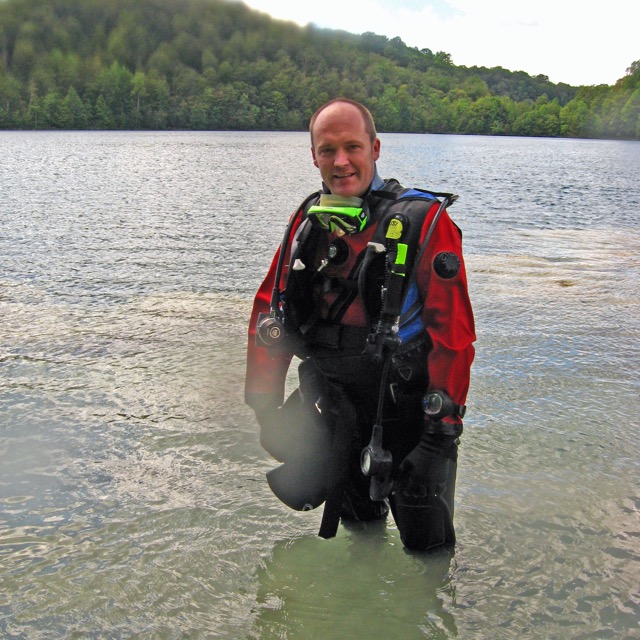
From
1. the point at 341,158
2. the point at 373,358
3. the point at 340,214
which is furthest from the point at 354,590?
the point at 341,158

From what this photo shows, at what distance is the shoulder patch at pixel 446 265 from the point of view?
271cm

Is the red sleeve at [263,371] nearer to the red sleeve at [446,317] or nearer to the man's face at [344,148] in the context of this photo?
the man's face at [344,148]

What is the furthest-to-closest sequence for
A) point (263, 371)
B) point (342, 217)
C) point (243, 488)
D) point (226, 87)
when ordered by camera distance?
point (226, 87)
point (243, 488)
point (263, 371)
point (342, 217)

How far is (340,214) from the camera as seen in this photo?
2900mm

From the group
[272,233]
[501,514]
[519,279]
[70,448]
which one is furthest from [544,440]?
[272,233]

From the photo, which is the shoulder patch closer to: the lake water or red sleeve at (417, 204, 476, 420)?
red sleeve at (417, 204, 476, 420)

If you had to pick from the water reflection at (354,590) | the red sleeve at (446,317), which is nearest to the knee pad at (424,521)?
the water reflection at (354,590)

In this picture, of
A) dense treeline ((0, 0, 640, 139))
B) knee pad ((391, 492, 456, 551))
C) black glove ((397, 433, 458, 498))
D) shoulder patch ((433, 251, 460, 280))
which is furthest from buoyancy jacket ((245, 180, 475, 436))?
dense treeline ((0, 0, 640, 139))

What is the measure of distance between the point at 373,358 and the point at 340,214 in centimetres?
59

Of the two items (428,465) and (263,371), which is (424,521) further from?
(263,371)

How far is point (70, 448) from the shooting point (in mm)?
4770

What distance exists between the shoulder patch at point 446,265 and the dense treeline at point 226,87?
144 metres

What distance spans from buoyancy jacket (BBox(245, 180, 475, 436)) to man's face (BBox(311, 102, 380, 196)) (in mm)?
100

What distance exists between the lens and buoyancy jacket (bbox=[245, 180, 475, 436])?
275 centimetres
